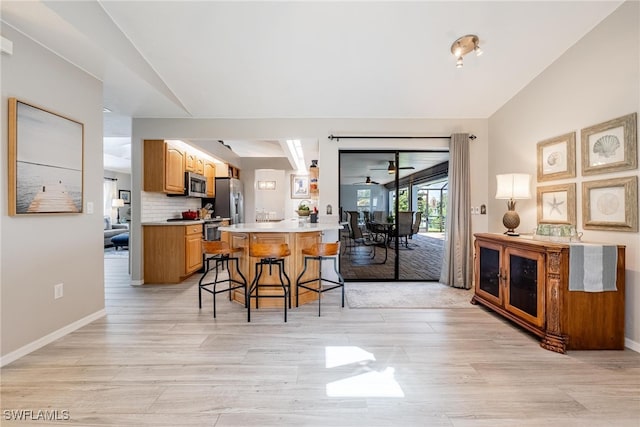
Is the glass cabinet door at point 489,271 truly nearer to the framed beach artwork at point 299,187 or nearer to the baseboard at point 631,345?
the baseboard at point 631,345

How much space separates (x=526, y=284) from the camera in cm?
255

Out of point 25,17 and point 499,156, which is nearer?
point 25,17

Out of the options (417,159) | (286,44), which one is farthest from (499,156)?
(286,44)

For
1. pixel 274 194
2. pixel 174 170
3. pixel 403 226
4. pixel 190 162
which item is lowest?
pixel 403 226

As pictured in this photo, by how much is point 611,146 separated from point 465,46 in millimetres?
1601

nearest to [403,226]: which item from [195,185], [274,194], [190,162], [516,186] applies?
[516,186]

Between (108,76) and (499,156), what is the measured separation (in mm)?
4998

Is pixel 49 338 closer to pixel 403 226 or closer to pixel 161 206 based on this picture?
pixel 161 206

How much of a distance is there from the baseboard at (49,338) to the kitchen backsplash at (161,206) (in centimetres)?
172

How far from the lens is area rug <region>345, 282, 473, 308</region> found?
330 centimetres

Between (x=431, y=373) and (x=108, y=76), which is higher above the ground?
(x=108, y=76)

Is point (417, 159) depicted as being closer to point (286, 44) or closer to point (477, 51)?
point (477, 51)

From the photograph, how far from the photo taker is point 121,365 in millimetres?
2023

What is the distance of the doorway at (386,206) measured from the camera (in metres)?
4.43
